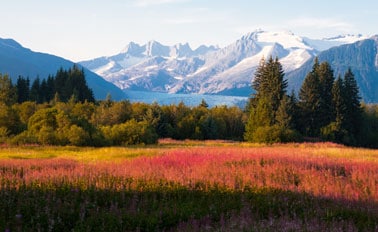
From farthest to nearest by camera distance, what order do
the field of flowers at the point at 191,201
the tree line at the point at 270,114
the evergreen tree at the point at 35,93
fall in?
the evergreen tree at the point at 35,93 → the tree line at the point at 270,114 → the field of flowers at the point at 191,201

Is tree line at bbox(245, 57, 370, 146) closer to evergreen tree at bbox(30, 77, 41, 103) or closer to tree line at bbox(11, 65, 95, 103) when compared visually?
tree line at bbox(11, 65, 95, 103)

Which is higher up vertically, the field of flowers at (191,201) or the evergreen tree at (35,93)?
the evergreen tree at (35,93)

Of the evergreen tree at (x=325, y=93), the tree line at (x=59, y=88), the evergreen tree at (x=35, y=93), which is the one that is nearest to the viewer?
the evergreen tree at (x=325, y=93)

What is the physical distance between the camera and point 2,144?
36.0m

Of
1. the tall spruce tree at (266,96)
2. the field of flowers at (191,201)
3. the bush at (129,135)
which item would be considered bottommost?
the bush at (129,135)

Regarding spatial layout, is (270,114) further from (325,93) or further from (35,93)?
(35,93)

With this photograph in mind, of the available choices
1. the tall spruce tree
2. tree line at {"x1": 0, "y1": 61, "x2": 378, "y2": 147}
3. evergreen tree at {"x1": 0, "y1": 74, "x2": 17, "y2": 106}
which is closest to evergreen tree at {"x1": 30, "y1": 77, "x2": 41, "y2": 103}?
tree line at {"x1": 0, "y1": 61, "x2": 378, "y2": 147}

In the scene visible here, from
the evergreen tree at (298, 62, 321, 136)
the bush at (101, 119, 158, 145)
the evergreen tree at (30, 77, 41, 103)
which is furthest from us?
the evergreen tree at (30, 77, 41, 103)

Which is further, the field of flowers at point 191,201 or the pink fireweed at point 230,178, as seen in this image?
the pink fireweed at point 230,178

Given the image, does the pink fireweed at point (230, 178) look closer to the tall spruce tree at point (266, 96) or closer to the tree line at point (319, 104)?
the tall spruce tree at point (266, 96)

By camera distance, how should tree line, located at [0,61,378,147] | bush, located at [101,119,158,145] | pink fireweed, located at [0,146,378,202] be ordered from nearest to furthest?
1. pink fireweed, located at [0,146,378,202]
2. bush, located at [101,119,158,145]
3. tree line, located at [0,61,378,147]

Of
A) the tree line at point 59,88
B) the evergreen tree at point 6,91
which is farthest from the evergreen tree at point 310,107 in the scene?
the evergreen tree at point 6,91

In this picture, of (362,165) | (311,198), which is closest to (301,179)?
(311,198)

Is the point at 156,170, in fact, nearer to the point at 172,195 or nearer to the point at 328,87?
the point at 172,195
